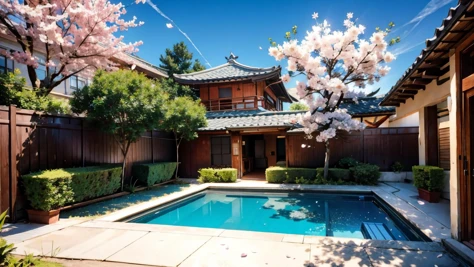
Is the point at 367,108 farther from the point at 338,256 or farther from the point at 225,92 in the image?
the point at 338,256

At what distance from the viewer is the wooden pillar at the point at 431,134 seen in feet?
23.3

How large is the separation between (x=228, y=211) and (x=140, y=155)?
4643 millimetres

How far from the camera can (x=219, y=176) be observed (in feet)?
36.2

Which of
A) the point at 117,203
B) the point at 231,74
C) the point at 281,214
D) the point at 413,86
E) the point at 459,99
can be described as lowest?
the point at 281,214

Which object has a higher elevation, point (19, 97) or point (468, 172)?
point (19, 97)

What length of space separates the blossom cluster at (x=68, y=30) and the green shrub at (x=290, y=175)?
23.9 feet

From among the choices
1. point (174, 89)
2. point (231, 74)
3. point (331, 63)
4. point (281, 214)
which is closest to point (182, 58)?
point (174, 89)

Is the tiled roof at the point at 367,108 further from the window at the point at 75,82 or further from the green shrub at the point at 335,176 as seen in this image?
the window at the point at 75,82

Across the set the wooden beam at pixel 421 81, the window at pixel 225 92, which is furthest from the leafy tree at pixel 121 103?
the window at pixel 225 92

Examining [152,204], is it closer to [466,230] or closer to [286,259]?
[286,259]

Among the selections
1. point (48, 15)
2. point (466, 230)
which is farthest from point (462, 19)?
point (48, 15)

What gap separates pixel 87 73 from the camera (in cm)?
893

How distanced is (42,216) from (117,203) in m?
2.02

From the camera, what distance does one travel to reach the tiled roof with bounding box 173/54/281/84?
14.2m
